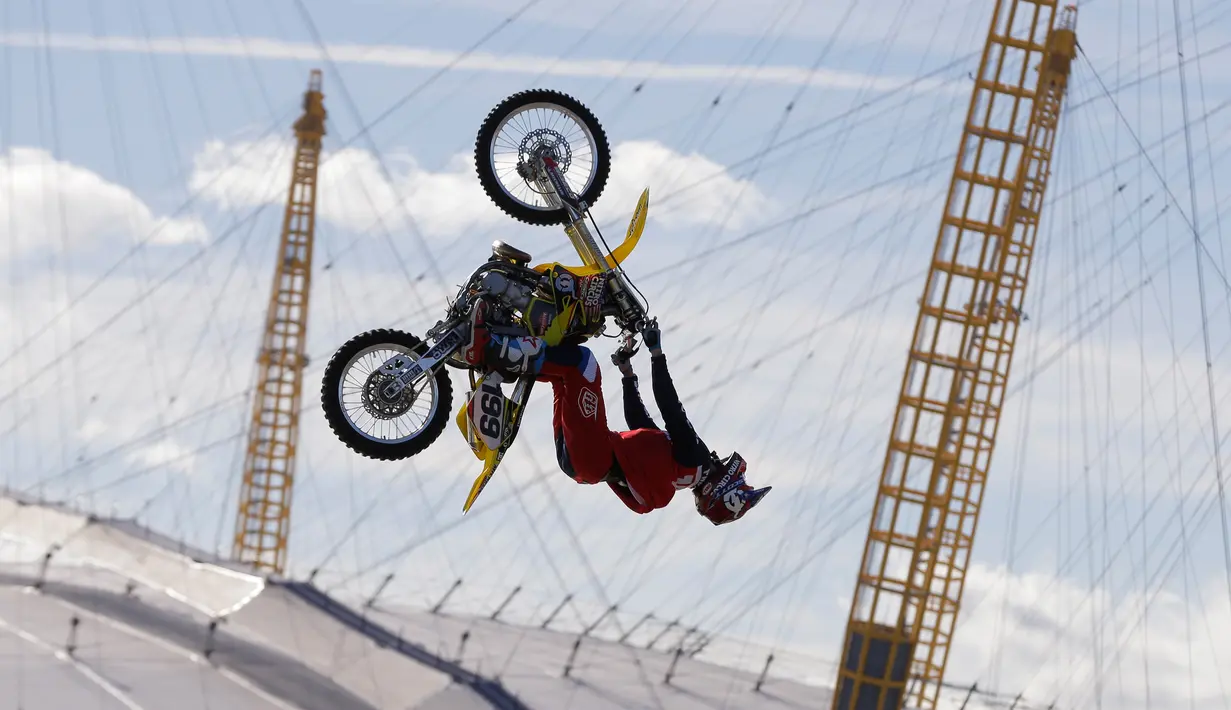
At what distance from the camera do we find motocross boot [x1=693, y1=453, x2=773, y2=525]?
1063 inches

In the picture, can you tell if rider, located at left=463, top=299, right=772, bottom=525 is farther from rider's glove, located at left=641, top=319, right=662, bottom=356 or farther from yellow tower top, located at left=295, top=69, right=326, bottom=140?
yellow tower top, located at left=295, top=69, right=326, bottom=140

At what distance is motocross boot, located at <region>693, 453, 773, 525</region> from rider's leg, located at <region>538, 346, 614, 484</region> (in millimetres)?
1384

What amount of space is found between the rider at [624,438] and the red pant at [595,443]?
0.01 m

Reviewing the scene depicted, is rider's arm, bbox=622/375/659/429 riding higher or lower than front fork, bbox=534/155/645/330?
lower

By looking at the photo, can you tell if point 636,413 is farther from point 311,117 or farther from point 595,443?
point 311,117

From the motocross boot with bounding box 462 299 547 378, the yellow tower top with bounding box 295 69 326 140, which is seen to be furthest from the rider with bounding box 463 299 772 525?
the yellow tower top with bounding box 295 69 326 140

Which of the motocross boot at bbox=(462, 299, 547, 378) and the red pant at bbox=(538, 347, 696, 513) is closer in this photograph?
the motocross boot at bbox=(462, 299, 547, 378)

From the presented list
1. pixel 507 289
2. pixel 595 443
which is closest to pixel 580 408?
pixel 595 443

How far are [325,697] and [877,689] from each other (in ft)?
72.8

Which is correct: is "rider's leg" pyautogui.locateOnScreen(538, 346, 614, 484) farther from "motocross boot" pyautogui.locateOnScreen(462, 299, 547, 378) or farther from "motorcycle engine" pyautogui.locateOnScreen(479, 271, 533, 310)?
"motorcycle engine" pyautogui.locateOnScreen(479, 271, 533, 310)

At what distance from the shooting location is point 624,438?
87.8 ft

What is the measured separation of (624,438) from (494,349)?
7.64 feet

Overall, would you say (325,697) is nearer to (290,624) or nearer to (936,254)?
(290,624)

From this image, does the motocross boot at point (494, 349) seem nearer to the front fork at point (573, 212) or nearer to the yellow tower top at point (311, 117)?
the front fork at point (573, 212)
